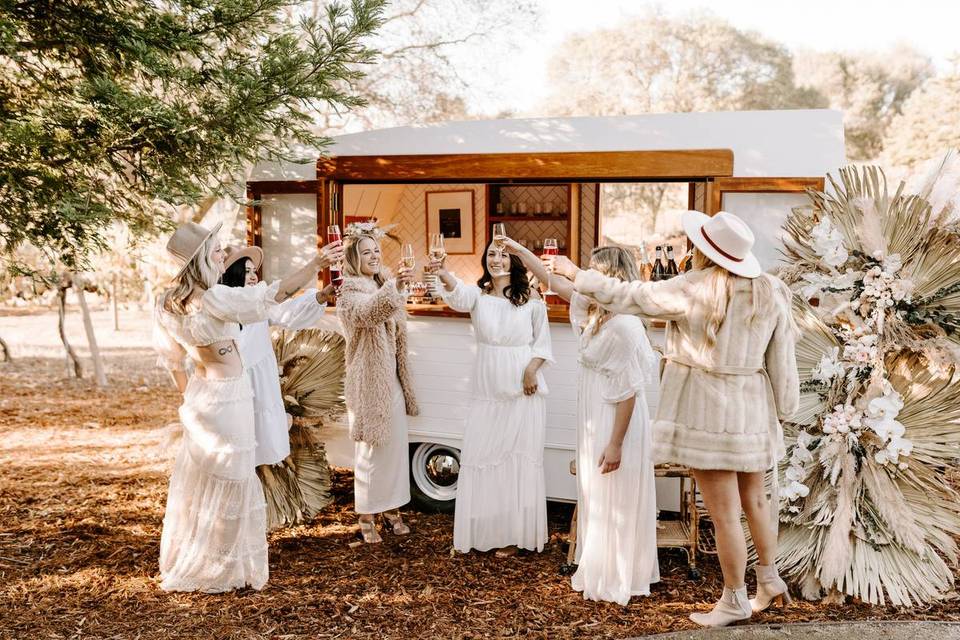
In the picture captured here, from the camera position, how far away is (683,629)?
3.86 metres

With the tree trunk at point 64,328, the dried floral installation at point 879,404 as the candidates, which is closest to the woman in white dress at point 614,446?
the dried floral installation at point 879,404

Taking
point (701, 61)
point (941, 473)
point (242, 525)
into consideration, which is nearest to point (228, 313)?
point (242, 525)

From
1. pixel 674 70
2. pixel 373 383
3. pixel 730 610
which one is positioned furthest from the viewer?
pixel 674 70

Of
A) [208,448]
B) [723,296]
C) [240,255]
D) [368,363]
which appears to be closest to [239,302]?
[208,448]

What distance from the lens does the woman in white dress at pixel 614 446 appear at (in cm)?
402

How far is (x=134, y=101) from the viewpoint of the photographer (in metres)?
4.24

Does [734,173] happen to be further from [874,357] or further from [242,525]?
[242,525]

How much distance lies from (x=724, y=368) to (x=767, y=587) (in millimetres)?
1150

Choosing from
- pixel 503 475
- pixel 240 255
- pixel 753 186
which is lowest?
pixel 503 475

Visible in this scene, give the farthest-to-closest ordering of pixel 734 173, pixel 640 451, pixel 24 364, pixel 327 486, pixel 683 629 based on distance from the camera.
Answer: pixel 24 364, pixel 327 486, pixel 734 173, pixel 640 451, pixel 683 629

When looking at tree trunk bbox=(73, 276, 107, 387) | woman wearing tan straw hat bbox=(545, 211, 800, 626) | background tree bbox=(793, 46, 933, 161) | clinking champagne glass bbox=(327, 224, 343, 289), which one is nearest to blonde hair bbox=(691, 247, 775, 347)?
woman wearing tan straw hat bbox=(545, 211, 800, 626)

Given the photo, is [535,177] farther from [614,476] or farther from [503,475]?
[614,476]

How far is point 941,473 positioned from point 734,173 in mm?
2084

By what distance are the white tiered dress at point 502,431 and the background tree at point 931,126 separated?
1624cm
